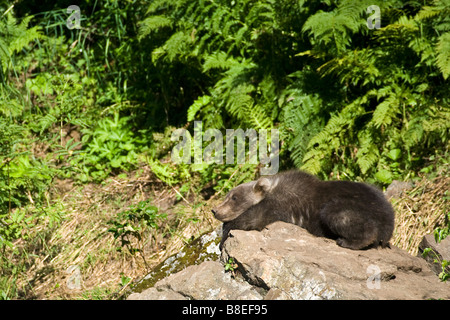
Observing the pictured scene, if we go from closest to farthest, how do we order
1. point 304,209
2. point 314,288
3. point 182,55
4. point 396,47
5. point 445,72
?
point 314,288 < point 304,209 < point 445,72 < point 396,47 < point 182,55

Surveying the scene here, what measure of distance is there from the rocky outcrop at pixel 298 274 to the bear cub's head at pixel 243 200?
482 millimetres

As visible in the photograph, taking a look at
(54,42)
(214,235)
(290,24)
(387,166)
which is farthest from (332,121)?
(54,42)

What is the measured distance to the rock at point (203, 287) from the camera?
4344 millimetres

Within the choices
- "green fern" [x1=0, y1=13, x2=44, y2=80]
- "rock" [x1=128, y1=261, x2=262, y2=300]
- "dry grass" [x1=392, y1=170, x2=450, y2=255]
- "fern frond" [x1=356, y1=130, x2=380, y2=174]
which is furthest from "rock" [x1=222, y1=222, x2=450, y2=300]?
"green fern" [x1=0, y1=13, x2=44, y2=80]

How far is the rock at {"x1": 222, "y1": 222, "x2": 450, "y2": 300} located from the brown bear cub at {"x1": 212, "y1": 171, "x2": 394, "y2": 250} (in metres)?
0.15

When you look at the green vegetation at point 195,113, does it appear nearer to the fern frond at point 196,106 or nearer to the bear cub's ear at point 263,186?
the fern frond at point 196,106

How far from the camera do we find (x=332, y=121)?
22.0ft

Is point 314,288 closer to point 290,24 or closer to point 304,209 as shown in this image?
point 304,209

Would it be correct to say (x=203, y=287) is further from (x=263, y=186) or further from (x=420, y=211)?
(x=420, y=211)

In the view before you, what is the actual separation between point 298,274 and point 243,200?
4.51ft

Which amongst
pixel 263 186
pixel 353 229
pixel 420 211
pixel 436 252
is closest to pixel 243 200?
pixel 263 186

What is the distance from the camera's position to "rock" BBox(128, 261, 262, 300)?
4344 mm

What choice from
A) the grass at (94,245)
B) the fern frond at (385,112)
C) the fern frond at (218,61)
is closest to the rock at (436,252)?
the fern frond at (385,112)

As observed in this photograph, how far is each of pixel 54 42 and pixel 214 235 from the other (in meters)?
5.70
